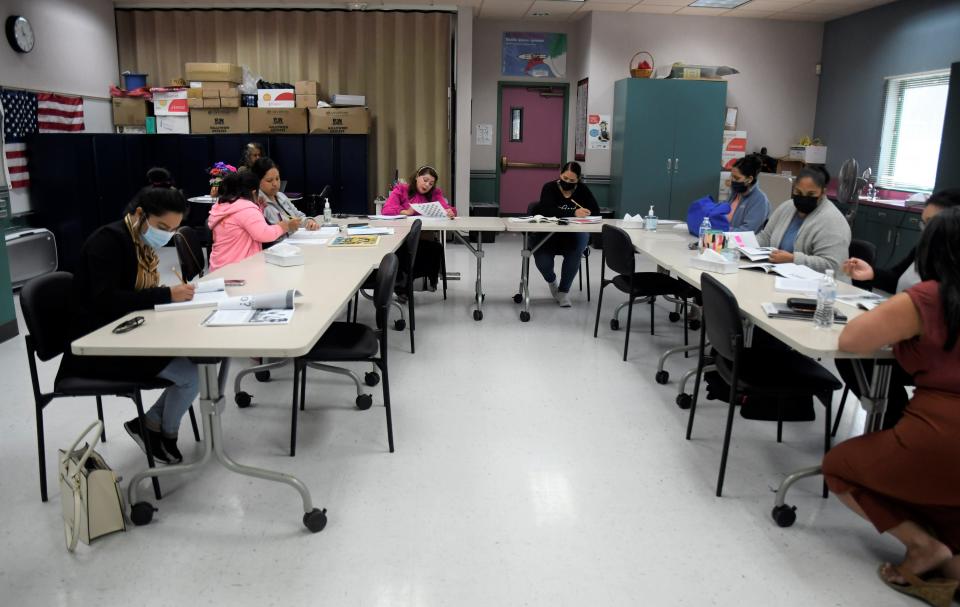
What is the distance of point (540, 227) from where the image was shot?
16.8 feet

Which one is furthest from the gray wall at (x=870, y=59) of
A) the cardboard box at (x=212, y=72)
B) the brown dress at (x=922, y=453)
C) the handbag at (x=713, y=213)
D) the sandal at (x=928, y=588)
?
the cardboard box at (x=212, y=72)

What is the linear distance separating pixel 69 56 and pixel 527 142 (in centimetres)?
542

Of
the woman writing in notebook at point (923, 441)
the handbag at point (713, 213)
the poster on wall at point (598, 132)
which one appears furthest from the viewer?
the poster on wall at point (598, 132)

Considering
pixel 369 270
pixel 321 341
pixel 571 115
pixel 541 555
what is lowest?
pixel 541 555

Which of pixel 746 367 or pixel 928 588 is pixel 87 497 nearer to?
pixel 746 367

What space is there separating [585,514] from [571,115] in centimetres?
766

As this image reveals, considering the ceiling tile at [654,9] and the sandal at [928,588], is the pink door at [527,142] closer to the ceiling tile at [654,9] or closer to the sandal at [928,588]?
the ceiling tile at [654,9]

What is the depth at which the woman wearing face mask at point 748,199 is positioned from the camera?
178 inches

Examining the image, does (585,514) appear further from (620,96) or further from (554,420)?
(620,96)

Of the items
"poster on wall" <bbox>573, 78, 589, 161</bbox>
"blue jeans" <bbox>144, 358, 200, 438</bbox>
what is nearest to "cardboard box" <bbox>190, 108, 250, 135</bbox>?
"poster on wall" <bbox>573, 78, 589, 161</bbox>

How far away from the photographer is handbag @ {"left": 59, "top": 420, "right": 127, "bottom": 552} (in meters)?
2.24

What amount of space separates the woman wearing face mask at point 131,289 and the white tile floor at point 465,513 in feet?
1.52

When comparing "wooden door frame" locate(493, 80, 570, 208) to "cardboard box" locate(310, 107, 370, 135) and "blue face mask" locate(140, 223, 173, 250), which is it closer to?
"cardboard box" locate(310, 107, 370, 135)

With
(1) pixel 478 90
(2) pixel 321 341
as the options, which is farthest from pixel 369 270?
(1) pixel 478 90
